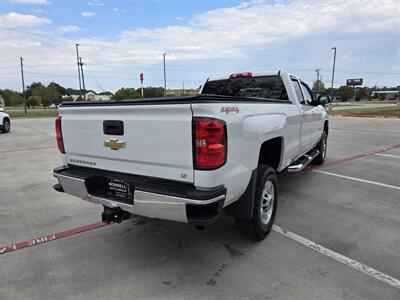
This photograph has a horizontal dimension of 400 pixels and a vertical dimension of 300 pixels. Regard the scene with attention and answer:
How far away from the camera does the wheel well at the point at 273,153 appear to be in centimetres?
396

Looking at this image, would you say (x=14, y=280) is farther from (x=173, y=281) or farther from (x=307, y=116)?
(x=307, y=116)

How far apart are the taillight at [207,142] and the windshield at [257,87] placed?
2.74m

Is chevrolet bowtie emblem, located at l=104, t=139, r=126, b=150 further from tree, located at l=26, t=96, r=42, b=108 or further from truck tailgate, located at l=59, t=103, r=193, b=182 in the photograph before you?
tree, located at l=26, t=96, r=42, b=108

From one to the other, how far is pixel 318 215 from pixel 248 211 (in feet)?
5.61

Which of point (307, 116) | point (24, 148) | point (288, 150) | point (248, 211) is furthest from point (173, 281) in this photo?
point (24, 148)

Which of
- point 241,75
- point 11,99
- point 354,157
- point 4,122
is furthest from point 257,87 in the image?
point 11,99

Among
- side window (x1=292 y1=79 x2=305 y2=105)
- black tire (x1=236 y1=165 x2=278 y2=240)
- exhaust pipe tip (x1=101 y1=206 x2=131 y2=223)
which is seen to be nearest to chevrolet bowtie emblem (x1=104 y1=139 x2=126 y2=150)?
exhaust pipe tip (x1=101 y1=206 x2=131 y2=223)

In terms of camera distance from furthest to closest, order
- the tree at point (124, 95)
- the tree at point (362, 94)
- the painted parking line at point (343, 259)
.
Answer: the tree at point (362, 94), the tree at point (124, 95), the painted parking line at point (343, 259)

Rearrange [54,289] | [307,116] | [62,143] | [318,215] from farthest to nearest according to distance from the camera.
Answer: [307,116] → [318,215] → [62,143] → [54,289]

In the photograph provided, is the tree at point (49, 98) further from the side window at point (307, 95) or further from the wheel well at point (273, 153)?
the wheel well at point (273, 153)

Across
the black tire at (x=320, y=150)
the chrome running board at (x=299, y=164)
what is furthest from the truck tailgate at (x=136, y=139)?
the black tire at (x=320, y=150)

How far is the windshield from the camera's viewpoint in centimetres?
497

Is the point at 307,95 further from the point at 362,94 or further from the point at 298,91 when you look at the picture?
the point at 362,94

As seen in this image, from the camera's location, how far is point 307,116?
532 centimetres
